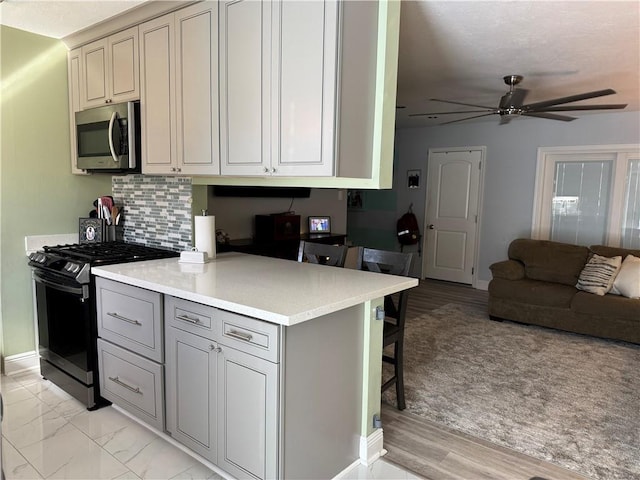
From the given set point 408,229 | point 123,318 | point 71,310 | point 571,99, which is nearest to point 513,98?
point 571,99

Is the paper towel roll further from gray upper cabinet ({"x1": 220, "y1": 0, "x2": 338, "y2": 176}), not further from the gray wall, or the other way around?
→ the gray wall

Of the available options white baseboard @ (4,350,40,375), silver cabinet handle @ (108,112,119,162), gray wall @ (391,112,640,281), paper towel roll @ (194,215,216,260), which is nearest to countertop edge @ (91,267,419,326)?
paper towel roll @ (194,215,216,260)

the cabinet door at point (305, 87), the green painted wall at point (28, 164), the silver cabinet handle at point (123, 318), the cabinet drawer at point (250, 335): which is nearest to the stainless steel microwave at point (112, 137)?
the green painted wall at point (28, 164)

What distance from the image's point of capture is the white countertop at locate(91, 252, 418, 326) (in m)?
1.74

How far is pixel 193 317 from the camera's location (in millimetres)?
2018

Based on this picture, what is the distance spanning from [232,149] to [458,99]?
3.35m

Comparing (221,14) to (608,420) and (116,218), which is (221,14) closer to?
(116,218)

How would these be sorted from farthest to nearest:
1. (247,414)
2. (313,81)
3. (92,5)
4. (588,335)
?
1. (588,335)
2. (92,5)
3. (313,81)
4. (247,414)

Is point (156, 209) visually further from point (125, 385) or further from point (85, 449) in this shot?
point (85, 449)

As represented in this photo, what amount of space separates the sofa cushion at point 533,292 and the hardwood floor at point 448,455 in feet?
8.30

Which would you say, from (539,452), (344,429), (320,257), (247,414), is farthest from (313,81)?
(539,452)

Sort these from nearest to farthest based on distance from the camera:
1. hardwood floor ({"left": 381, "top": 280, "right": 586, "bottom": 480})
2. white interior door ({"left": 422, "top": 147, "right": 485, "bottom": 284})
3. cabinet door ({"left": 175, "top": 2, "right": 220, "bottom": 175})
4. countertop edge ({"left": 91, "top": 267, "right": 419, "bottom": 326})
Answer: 1. countertop edge ({"left": 91, "top": 267, "right": 419, "bottom": 326})
2. hardwood floor ({"left": 381, "top": 280, "right": 586, "bottom": 480})
3. cabinet door ({"left": 175, "top": 2, "right": 220, "bottom": 175})
4. white interior door ({"left": 422, "top": 147, "right": 485, "bottom": 284})

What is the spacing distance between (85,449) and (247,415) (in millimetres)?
1123

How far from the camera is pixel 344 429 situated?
6.93ft
